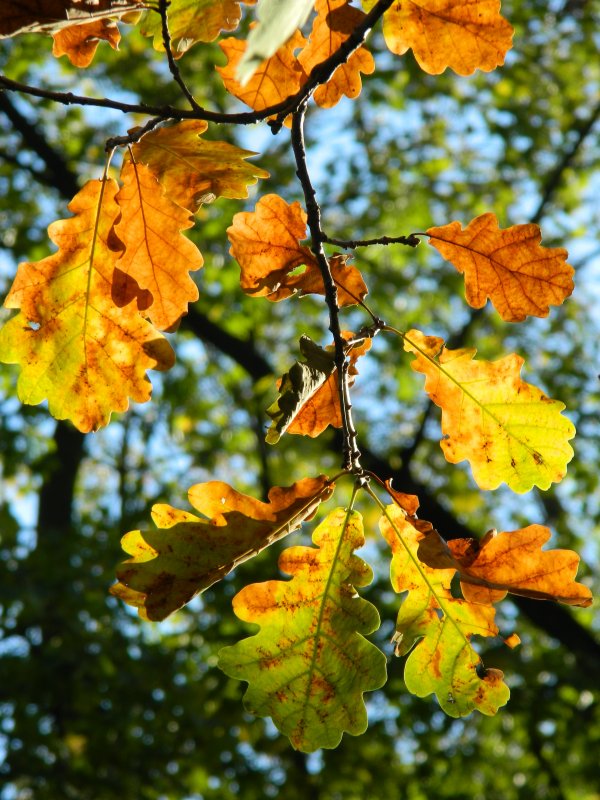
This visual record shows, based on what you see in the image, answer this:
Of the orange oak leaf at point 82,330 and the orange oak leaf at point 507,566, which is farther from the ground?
the orange oak leaf at point 82,330

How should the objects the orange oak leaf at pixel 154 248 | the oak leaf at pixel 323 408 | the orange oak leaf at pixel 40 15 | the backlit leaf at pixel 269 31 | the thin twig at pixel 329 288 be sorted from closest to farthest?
the backlit leaf at pixel 269 31 → the orange oak leaf at pixel 40 15 → the thin twig at pixel 329 288 → the orange oak leaf at pixel 154 248 → the oak leaf at pixel 323 408

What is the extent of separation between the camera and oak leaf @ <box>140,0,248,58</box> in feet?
4.67

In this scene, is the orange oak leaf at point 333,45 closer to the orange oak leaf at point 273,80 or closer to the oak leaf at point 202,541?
the orange oak leaf at point 273,80

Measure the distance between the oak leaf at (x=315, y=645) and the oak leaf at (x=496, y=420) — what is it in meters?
0.23

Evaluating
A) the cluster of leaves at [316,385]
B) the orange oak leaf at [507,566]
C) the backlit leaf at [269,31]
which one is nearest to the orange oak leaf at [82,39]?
the cluster of leaves at [316,385]

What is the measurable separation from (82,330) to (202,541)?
1.34 feet

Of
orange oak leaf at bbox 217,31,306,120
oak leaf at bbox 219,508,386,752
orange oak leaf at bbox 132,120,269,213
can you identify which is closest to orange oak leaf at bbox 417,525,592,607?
oak leaf at bbox 219,508,386,752

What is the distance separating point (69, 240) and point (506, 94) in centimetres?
686

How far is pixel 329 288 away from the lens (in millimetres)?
1310

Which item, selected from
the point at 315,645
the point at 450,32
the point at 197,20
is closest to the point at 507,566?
the point at 315,645

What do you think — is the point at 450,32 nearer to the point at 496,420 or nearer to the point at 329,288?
the point at 329,288

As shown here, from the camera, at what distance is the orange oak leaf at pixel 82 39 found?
58.4 inches

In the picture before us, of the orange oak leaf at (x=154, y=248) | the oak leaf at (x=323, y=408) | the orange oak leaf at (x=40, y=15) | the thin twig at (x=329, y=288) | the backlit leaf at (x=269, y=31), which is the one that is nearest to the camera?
the backlit leaf at (x=269, y=31)

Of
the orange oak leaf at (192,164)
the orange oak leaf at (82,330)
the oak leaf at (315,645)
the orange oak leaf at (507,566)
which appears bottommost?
the oak leaf at (315,645)
